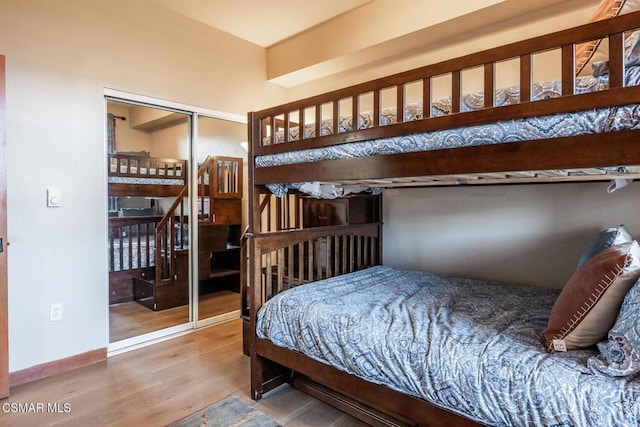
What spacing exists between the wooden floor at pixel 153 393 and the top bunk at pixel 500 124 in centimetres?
129

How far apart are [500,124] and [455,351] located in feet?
2.79

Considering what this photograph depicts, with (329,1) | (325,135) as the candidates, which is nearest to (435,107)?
(325,135)

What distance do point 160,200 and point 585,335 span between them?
308 cm

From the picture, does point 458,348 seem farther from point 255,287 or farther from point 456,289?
point 255,287

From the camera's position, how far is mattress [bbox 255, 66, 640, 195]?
103 cm

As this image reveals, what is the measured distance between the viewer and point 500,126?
4.00 ft

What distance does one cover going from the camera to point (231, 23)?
3096mm

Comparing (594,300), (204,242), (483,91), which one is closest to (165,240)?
(204,242)

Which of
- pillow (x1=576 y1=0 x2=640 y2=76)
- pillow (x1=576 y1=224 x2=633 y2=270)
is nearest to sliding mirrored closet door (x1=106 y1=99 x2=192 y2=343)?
pillow (x1=576 y1=0 x2=640 y2=76)

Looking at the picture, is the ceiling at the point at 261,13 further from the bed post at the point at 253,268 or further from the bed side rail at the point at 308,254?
the bed side rail at the point at 308,254

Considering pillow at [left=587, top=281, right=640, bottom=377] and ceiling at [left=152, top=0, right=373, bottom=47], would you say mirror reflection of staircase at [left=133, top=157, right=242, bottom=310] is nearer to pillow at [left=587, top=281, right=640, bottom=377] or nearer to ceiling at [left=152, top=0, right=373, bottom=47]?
ceiling at [left=152, top=0, right=373, bottom=47]

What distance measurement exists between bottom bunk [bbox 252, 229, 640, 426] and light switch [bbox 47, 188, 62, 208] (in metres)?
1.51

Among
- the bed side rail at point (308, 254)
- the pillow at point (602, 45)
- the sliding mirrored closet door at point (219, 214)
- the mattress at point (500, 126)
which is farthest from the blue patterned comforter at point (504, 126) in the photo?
the sliding mirrored closet door at point (219, 214)

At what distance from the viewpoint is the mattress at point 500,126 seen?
1.03 metres
